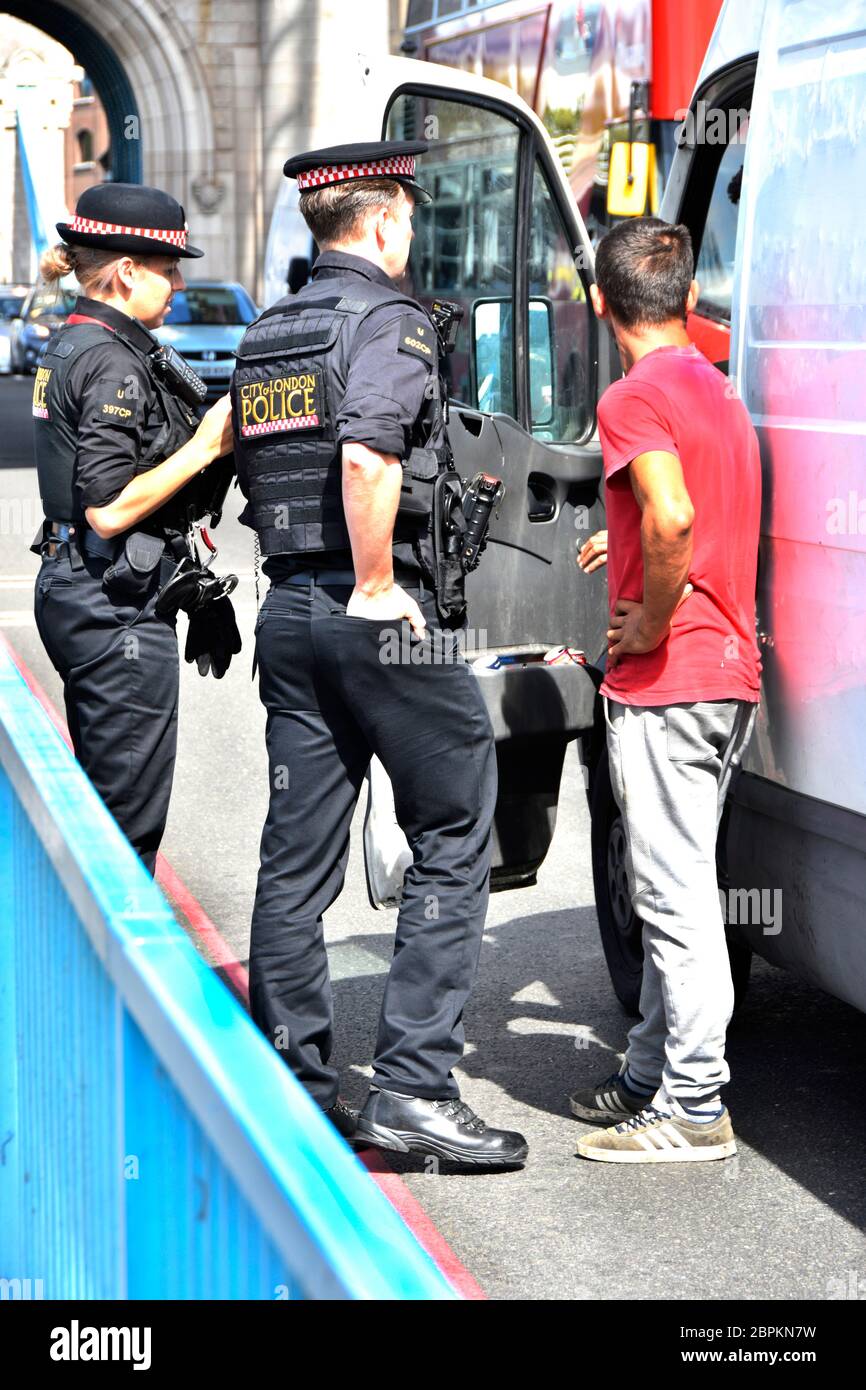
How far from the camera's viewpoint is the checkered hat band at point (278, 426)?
142 inches

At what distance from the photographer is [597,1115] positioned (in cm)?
410

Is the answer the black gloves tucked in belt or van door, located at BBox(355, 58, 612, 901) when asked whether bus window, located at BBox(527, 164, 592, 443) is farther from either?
the black gloves tucked in belt

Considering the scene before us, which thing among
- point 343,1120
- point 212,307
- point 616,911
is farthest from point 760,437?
point 212,307

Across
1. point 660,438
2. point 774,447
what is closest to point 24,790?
point 660,438

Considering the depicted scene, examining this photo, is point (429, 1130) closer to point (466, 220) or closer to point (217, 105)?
point (466, 220)

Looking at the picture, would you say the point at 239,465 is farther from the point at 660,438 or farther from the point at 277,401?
the point at 660,438

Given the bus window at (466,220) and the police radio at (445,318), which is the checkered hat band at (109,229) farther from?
the bus window at (466,220)

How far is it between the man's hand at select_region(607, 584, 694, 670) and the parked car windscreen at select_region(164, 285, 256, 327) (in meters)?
20.3

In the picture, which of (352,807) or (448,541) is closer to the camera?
(448,541)

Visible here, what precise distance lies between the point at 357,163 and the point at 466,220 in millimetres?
3475

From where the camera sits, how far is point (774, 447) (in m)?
3.71

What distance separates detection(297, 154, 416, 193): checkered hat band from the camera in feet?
11.8
